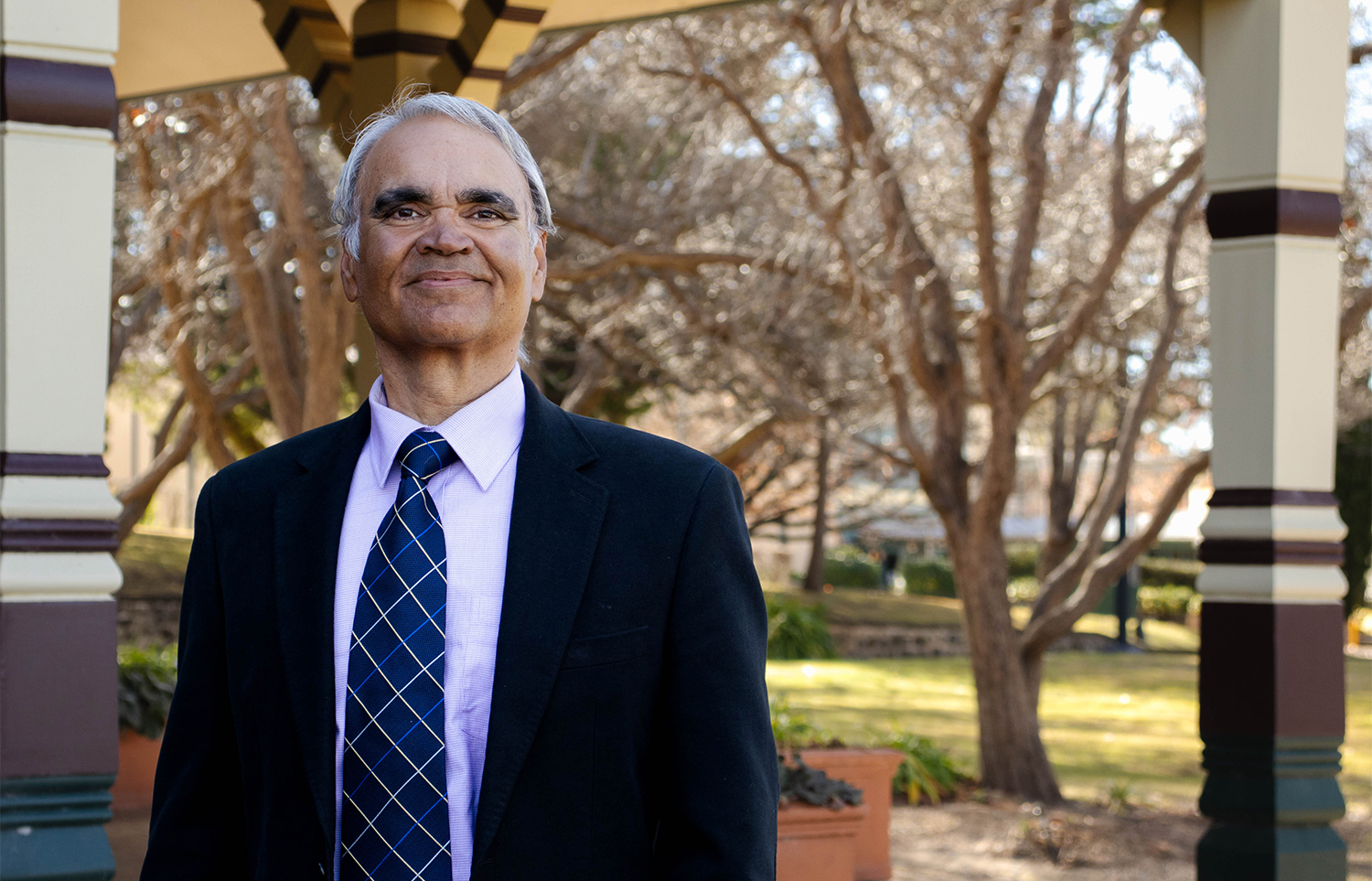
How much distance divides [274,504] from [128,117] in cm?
663

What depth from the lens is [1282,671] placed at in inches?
138

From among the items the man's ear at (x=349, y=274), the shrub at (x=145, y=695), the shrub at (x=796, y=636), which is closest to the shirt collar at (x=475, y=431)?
the man's ear at (x=349, y=274)

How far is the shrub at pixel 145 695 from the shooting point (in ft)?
19.8

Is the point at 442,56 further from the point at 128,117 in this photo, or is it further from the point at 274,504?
the point at 128,117

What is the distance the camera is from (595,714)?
1.44 metres

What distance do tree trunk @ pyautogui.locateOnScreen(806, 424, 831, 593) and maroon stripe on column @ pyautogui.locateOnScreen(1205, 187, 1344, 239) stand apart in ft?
42.4

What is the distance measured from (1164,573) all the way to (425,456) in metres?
26.1

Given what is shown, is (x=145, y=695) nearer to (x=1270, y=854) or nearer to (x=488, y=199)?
(x=1270, y=854)

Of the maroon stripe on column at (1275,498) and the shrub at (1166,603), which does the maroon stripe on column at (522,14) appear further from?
the shrub at (1166,603)

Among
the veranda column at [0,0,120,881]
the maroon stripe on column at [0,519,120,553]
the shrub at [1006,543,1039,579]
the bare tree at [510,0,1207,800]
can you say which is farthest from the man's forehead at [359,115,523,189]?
the shrub at [1006,543,1039,579]

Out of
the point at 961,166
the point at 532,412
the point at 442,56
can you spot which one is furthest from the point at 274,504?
the point at 961,166

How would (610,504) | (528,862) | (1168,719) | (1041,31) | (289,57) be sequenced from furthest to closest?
1. (1168,719)
2. (1041,31)
3. (289,57)
4. (610,504)
5. (528,862)

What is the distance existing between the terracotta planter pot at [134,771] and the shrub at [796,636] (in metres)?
11.3

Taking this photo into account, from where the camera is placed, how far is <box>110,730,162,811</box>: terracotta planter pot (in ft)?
19.9
